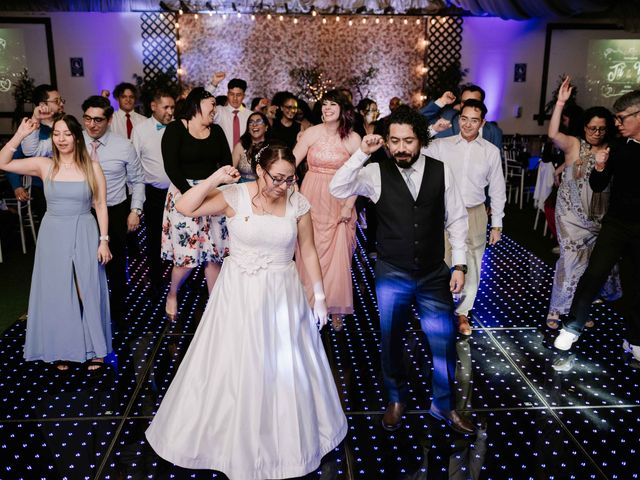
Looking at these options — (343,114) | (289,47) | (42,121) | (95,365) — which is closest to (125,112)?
(42,121)

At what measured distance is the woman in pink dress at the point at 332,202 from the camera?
13.3 ft

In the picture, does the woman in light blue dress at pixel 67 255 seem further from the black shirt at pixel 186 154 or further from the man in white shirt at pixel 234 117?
the man in white shirt at pixel 234 117

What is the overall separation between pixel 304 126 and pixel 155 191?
2.16 m

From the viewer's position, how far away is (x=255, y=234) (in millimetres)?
2549

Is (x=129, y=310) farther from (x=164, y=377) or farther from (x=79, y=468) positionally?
(x=79, y=468)

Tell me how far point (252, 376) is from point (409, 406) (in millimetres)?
1029

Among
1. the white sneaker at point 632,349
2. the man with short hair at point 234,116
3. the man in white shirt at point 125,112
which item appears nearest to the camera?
the white sneaker at point 632,349

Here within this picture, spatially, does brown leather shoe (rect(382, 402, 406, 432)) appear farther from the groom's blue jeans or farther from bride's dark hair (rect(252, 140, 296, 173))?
bride's dark hair (rect(252, 140, 296, 173))

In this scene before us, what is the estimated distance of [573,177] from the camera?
13.0 ft

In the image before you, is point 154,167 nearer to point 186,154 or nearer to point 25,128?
point 186,154

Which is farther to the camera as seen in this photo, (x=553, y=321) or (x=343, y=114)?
(x=553, y=321)

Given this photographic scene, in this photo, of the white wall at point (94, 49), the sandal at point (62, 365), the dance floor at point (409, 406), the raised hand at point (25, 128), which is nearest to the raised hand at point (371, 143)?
the dance floor at point (409, 406)

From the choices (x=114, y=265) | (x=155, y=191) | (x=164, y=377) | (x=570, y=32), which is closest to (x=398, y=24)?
(x=570, y=32)

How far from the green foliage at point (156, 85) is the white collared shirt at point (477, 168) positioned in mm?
7540
